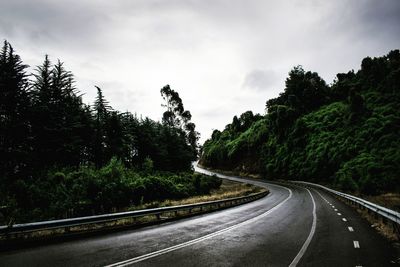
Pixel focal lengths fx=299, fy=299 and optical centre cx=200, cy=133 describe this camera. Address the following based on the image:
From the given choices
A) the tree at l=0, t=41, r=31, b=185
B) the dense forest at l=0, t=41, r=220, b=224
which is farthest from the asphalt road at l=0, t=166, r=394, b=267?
the tree at l=0, t=41, r=31, b=185

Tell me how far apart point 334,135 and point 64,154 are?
5032 cm

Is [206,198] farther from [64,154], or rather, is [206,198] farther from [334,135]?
[334,135]

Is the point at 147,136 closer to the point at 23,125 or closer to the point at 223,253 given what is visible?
the point at 23,125

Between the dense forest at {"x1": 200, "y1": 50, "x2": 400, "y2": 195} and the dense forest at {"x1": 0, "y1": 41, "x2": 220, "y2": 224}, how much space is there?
22.0 metres

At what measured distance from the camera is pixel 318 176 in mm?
55625

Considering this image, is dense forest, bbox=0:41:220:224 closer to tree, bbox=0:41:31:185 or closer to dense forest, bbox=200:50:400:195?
tree, bbox=0:41:31:185

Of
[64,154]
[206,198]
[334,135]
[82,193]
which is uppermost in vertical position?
[334,135]

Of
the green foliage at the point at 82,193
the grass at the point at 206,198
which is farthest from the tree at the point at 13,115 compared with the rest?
the grass at the point at 206,198

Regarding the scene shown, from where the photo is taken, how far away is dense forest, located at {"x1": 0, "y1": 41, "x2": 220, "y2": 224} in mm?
17562

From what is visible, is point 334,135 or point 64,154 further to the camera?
point 334,135

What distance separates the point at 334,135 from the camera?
6066cm

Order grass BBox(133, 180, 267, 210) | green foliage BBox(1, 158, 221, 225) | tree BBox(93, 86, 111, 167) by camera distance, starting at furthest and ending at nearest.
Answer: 1. tree BBox(93, 86, 111, 167)
2. grass BBox(133, 180, 267, 210)
3. green foliage BBox(1, 158, 221, 225)

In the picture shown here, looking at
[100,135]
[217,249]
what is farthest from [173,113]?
[217,249]

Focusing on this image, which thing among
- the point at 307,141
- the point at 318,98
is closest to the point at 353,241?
the point at 307,141
